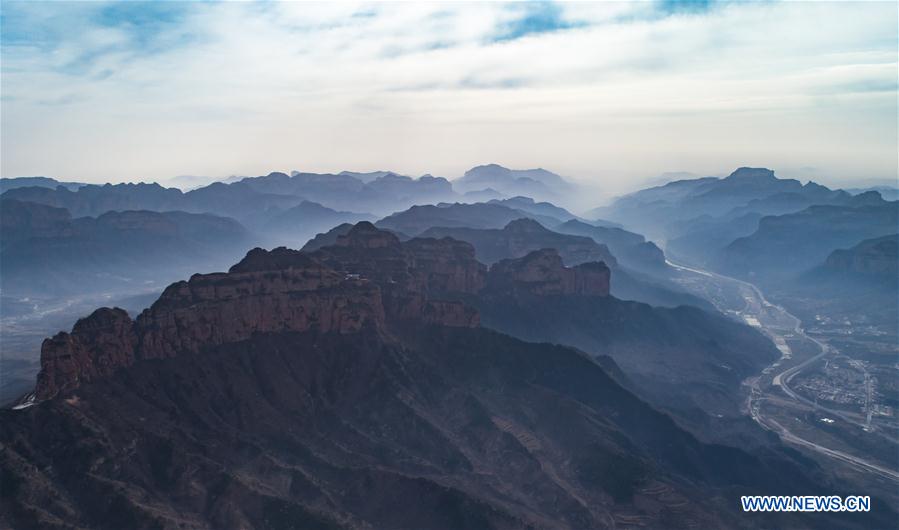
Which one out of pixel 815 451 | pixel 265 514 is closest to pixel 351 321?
pixel 265 514

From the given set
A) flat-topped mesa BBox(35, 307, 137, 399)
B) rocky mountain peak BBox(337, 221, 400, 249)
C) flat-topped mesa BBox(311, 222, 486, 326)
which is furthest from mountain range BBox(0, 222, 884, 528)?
rocky mountain peak BBox(337, 221, 400, 249)

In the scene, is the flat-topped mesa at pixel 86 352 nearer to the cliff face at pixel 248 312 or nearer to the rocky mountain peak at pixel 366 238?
the cliff face at pixel 248 312

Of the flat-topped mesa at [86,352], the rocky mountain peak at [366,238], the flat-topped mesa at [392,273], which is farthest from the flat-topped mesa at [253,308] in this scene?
the rocky mountain peak at [366,238]

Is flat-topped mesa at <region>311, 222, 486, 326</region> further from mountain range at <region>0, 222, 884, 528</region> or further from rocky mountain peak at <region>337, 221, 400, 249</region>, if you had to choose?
mountain range at <region>0, 222, 884, 528</region>

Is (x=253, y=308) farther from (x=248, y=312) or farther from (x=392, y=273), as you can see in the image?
(x=392, y=273)

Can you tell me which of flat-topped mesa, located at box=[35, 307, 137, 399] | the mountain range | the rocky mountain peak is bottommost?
the mountain range

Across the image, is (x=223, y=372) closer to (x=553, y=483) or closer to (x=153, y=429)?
(x=153, y=429)
